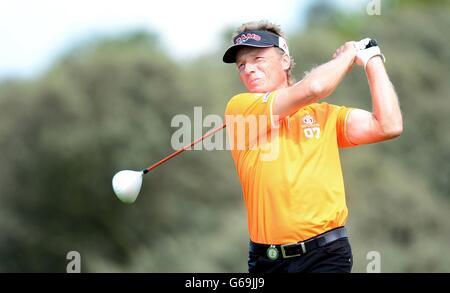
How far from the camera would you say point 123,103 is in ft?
75.6

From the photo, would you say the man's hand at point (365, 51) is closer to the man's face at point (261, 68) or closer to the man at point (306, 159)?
the man at point (306, 159)

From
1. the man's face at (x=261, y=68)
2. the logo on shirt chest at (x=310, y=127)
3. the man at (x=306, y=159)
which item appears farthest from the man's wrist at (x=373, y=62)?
the man's face at (x=261, y=68)

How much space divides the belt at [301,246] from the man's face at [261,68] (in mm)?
873

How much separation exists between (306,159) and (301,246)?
1.46 feet

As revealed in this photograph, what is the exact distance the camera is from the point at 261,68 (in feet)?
17.9

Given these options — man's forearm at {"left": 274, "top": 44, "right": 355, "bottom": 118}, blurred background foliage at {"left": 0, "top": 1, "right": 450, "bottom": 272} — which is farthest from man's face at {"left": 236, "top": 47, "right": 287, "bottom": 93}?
blurred background foliage at {"left": 0, "top": 1, "right": 450, "bottom": 272}

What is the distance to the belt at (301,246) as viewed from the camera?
5098mm

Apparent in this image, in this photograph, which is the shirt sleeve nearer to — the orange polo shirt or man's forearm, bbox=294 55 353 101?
the orange polo shirt

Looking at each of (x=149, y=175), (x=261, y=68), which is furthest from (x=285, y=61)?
(x=149, y=175)

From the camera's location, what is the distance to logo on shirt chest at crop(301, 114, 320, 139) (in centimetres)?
523

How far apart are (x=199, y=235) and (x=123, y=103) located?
402 centimetres

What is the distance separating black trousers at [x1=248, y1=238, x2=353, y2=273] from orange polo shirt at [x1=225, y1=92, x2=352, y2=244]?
0.09 metres

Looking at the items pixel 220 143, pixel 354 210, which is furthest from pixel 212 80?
pixel 220 143

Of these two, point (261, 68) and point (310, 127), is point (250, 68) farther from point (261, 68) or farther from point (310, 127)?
point (310, 127)
